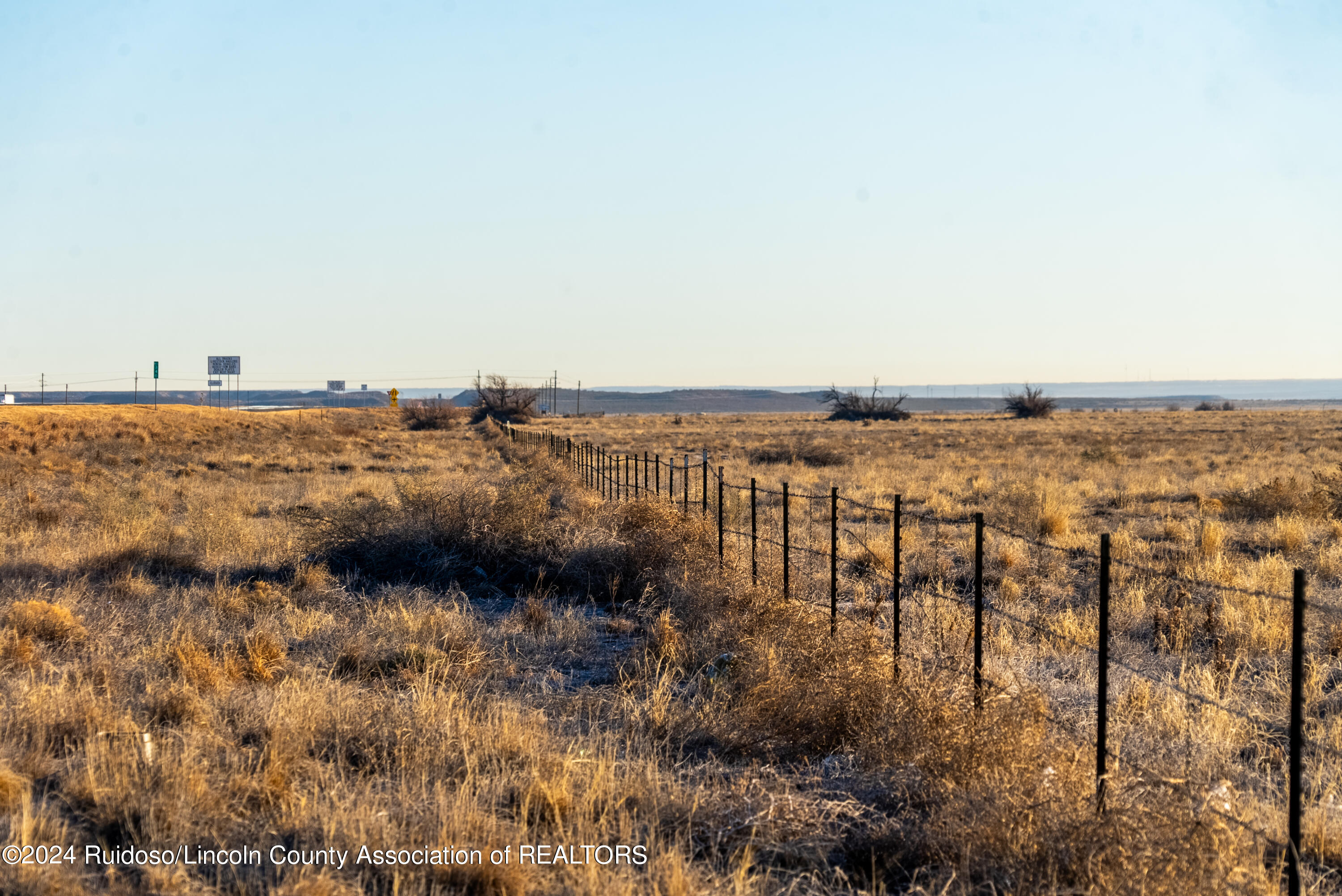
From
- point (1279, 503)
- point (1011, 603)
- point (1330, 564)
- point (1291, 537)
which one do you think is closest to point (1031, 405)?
point (1279, 503)

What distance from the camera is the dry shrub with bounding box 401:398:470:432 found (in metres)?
78.4

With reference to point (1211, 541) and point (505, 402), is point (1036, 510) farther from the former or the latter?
point (505, 402)

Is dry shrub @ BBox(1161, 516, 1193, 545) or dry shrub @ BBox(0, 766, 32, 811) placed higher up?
dry shrub @ BBox(0, 766, 32, 811)

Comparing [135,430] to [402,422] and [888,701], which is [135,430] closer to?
[402,422]

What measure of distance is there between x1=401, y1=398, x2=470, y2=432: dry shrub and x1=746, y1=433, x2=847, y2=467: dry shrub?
41.4 meters

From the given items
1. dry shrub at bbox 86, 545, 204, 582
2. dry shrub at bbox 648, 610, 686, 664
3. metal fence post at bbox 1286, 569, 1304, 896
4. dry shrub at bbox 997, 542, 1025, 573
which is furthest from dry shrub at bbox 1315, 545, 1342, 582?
dry shrub at bbox 86, 545, 204, 582

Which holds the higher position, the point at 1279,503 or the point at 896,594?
the point at 896,594

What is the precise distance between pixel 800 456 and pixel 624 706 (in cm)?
3016

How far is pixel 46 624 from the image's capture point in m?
9.06

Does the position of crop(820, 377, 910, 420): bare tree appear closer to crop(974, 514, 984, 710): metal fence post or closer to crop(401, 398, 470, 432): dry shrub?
crop(401, 398, 470, 432): dry shrub

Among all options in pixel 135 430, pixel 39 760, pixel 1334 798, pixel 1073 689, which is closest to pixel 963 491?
pixel 1073 689

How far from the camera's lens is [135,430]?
51781mm

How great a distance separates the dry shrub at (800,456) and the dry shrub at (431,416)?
41.4 metres

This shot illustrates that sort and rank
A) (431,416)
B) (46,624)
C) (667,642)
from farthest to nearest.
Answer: (431,416)
(46,624)
(667,642)
